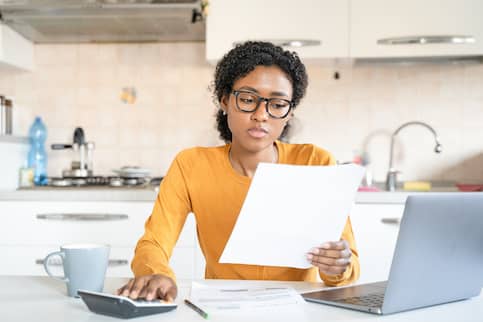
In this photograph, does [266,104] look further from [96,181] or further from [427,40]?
[96,181]

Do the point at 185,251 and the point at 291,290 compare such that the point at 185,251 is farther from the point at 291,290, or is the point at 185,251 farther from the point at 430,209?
the point at 430,209

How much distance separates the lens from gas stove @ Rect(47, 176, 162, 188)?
2584 millimetres

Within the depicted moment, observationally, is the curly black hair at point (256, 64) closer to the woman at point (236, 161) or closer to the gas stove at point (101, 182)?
the woman at point (236, 161)

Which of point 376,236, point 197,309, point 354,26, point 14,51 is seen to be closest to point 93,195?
point 14,51

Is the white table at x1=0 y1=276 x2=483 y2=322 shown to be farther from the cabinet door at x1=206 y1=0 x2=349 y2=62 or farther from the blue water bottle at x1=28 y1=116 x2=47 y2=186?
the blue water bottle at x1=28 y1=116 x2=47 y2=186

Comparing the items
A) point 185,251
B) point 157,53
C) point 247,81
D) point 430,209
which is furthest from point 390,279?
point 157,53

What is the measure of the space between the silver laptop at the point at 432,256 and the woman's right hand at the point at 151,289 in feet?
0.79

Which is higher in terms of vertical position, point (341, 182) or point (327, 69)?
point (327, 69)

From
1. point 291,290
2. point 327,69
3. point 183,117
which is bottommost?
point 291,290

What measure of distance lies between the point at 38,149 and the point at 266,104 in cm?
188

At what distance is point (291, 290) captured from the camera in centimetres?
104

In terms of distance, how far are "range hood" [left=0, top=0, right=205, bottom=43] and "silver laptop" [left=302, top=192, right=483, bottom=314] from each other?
5.85 ft

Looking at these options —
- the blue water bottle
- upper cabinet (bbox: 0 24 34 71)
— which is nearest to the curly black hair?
upper cabinet (bbox: 0 24 34 71)

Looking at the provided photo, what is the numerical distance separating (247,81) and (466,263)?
2.15 feet
